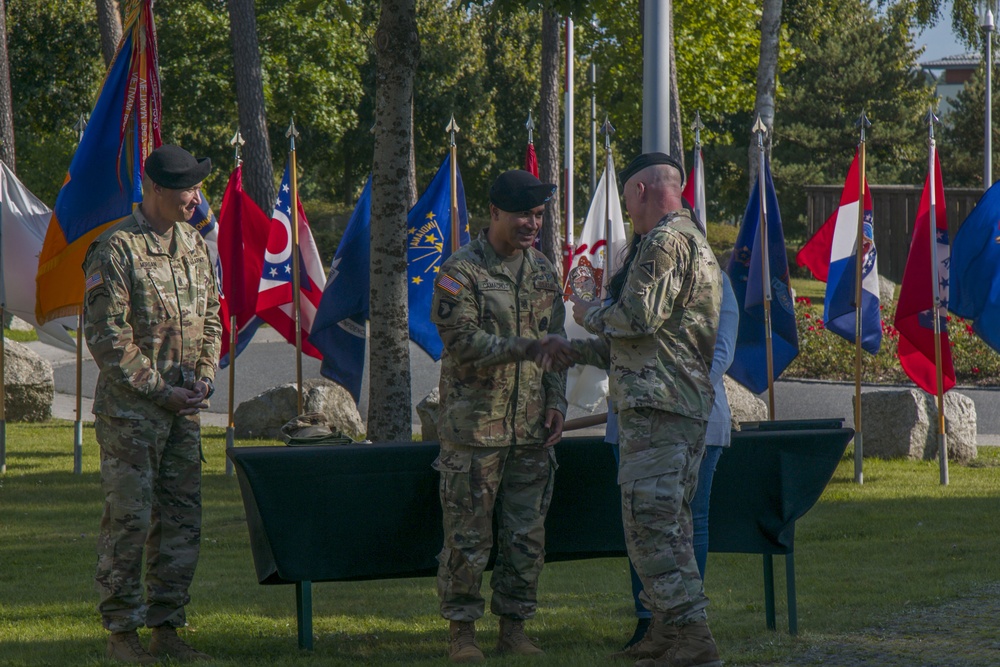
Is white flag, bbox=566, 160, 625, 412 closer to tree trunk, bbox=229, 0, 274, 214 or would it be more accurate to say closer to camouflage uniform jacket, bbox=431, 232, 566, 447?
camouflage uniform jacket, bbox=431, 232, 566, 447

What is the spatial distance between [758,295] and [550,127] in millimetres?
12822

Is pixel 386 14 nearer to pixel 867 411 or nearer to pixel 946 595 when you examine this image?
pixel 946 595

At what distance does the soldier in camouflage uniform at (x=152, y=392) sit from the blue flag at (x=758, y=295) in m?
5.82

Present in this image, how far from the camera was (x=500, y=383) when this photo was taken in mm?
4863

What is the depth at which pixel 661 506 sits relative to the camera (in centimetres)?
448

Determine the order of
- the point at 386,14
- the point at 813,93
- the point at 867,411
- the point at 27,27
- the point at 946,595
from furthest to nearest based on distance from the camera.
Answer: the point at 813,93 → the point at 27,27 → the point at 867,411 → the point at 386,14 → the point at 946,595

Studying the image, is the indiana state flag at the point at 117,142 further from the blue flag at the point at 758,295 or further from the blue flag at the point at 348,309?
the blue flag at the point at 758,295

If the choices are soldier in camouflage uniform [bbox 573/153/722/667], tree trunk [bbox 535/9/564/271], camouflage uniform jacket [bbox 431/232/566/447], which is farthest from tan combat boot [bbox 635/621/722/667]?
tree trunk [bbox 535/9/564/271]

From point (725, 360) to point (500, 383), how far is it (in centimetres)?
92

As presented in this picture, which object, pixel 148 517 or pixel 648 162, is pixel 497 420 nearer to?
pixel 648 162

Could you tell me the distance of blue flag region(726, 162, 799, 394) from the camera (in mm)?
9820

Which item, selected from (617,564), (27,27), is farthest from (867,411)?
(27,27)

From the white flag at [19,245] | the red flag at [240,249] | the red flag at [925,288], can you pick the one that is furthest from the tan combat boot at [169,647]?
the red flag at [925,288]

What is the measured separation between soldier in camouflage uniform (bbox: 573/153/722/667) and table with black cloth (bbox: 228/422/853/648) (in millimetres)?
763
